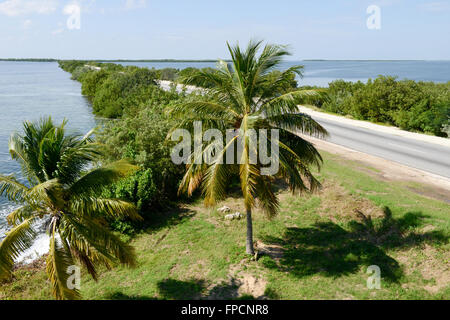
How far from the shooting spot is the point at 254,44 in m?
9.80

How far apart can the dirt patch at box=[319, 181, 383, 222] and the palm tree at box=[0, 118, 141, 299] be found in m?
10.6

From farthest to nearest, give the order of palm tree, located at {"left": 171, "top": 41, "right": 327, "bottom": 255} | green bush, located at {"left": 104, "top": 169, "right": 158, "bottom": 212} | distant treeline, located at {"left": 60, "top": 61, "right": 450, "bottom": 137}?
distant treeline, located at {"left": 60, "top": 61, "right": 450, "bottom": 137}, green bush, located at {"left": 104, "top": 169, "right": 158, "bottom": 212}, palm tree, located at {"left": 171, "top": 41, "right": 327, "bottom": 255}

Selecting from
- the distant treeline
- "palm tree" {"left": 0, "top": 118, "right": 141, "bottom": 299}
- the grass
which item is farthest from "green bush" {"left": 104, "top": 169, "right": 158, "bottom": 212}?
the distant treeline

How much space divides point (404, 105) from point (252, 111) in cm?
2882

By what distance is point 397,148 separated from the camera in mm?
24781

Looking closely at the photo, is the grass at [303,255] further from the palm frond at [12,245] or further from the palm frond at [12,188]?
the palm frond at [12,188]

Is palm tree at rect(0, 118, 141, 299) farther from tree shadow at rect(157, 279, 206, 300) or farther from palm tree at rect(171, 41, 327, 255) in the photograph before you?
tree shadow at rect(157, 279, 206, 300)

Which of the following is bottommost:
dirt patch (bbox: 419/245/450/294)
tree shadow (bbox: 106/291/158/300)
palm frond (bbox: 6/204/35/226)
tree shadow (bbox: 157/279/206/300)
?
tree shadow (bbox: 106/291/158/300)

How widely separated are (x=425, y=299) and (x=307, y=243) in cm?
480

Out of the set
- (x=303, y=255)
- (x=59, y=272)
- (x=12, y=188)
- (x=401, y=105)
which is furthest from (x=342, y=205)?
(x=401, y=105)

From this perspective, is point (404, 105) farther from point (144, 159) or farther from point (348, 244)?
point (144, 159)

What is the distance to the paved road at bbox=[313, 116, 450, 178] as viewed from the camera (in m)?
20.6

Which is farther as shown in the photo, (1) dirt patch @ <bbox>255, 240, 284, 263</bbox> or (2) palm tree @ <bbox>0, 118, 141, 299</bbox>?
(1) dirt patch @ <bbox>255, 240, 284, 263</bbox>
